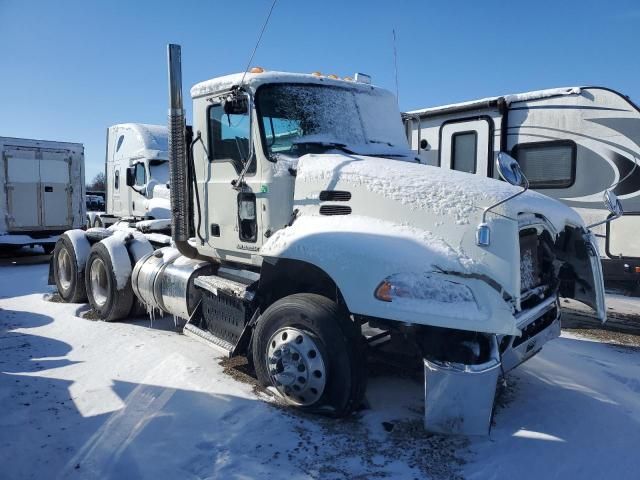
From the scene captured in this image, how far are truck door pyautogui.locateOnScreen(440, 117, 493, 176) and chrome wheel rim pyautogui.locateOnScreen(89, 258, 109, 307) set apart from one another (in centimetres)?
567

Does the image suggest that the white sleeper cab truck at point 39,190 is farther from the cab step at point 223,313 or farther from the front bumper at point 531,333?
the front bumper at point 531,333

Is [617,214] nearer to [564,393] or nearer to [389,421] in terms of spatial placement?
[564,393]

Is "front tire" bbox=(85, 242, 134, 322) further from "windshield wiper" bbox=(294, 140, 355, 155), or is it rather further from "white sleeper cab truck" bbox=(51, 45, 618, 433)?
"windshield wiper" bbox=(294, 140, 355, 155)

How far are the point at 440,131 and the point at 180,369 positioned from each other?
20.1ft

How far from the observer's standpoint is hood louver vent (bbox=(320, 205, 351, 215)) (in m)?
4.18

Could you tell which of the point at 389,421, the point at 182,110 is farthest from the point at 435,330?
the point at 182,110

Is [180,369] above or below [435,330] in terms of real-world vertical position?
below

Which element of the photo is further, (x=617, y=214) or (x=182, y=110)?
(x=182, y=110)

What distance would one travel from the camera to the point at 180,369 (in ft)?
16.9

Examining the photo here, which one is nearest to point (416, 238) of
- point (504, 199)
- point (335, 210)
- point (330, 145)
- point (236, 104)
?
point (504, 199)

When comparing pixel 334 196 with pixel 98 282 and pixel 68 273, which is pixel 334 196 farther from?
pixel 68 273

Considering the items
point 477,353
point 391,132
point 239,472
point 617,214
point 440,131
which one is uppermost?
point 440,131

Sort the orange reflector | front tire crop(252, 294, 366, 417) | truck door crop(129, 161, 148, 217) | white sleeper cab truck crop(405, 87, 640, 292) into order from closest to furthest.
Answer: the orange reflector < front tire crop(252, 294, 366, 417) < white sleeper cab truck crop(405, 87, 640, 292) < truck door crop(129, 161, 148, 217)

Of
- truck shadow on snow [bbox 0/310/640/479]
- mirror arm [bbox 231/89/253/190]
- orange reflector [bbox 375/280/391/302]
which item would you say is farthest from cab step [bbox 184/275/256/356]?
orange reflector [bbox 375/280/391/302]
